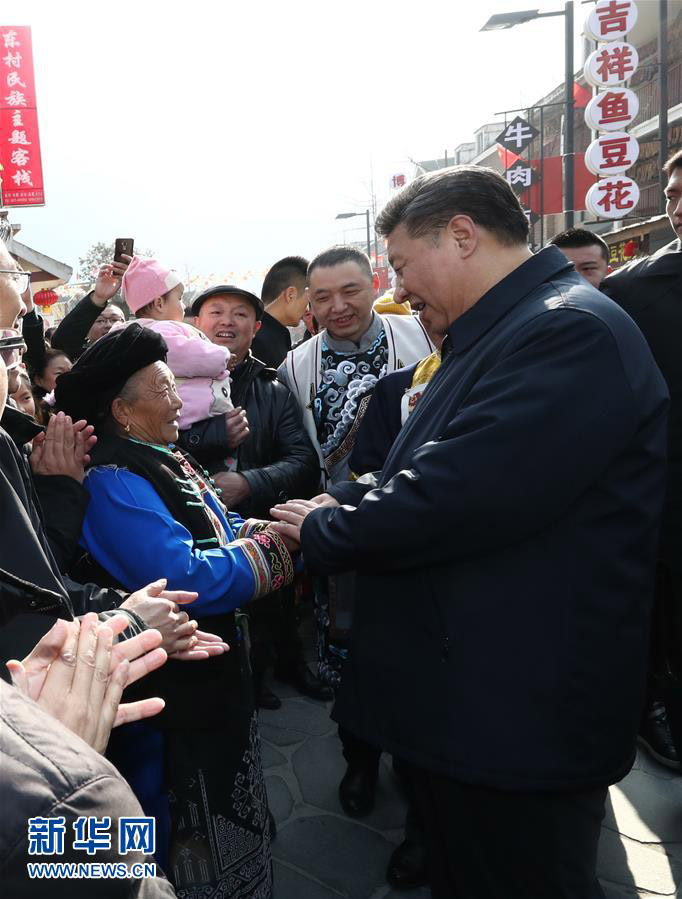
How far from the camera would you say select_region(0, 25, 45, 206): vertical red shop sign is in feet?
37.2

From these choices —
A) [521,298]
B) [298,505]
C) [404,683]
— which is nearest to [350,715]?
[404,683]

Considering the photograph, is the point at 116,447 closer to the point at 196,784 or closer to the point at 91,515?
the point at 91,515

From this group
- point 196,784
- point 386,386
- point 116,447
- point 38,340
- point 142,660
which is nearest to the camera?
point 142,660

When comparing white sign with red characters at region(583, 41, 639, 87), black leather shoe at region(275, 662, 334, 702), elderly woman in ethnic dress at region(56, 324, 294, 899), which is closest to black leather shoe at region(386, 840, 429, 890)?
elderly woman in ethnic dress at region(56, 324, 294, 899)

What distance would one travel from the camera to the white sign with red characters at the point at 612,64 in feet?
41.6

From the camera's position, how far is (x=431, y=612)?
62.2 inches

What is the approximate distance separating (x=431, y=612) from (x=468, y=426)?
1.39ft

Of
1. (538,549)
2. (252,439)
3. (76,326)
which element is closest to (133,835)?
(538,549)

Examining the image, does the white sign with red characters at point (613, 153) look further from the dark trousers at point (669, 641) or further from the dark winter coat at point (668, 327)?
the dark trousers at point (669, 641)

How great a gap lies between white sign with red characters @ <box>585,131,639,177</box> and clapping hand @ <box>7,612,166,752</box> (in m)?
13.9

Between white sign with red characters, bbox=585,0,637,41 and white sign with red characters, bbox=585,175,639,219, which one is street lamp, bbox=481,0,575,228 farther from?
white sign with red characters, bbox=585,0,637,41

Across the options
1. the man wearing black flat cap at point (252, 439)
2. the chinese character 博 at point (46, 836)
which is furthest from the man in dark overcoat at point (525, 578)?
the man wearing black flat cap at point (252, 439)

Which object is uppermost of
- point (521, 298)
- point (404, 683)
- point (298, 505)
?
point (521, 298)

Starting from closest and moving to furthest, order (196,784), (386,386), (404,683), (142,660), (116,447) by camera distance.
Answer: (142,660) < (404,683) < (196,784) < (116,447) < (386,386)
